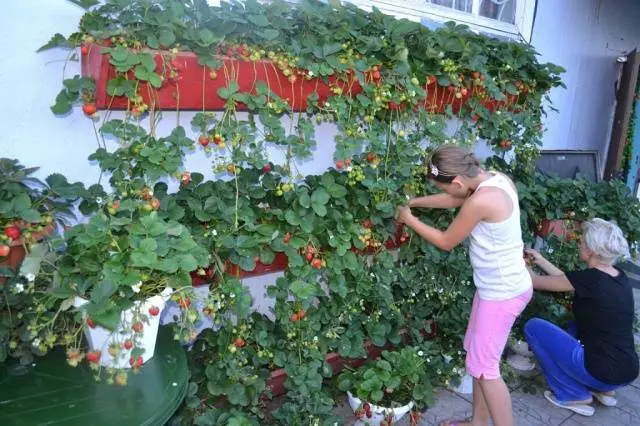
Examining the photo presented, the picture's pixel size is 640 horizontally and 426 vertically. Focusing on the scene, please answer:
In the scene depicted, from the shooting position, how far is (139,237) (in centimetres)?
163

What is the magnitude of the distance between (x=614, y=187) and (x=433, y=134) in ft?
6.82

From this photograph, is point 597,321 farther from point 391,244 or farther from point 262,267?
point 262,267

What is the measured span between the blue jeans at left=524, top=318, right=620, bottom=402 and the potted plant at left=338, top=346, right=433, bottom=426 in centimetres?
80

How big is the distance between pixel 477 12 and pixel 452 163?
2.14 meters

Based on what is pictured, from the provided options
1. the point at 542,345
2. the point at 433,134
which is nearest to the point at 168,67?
the point at 433,134

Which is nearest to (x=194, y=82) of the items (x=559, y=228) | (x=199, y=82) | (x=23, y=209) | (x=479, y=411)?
(x=199, y=82)

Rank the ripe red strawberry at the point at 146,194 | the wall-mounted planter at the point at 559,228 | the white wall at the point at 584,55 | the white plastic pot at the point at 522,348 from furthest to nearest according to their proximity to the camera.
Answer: the white wall at the point at 584,55, the wall-mounted planter at the point at 559,228, the white plastic pot at the point at 522,348, the ripe red strawberry at the point at 146,194

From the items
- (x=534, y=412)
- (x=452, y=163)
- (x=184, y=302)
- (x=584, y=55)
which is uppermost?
(x=584, y=55)

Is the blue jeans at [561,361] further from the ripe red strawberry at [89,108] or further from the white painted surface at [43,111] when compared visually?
the ripe red strawberry at [89,108]

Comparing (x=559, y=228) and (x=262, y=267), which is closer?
(x=262, y=267)

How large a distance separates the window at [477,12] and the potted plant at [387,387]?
6.49 feet

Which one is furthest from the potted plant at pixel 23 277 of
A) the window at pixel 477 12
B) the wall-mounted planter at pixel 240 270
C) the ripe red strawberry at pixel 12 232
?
the window at pixel 477 12

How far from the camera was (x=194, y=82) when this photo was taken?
6.51 feet

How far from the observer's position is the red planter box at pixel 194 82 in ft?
5.93
